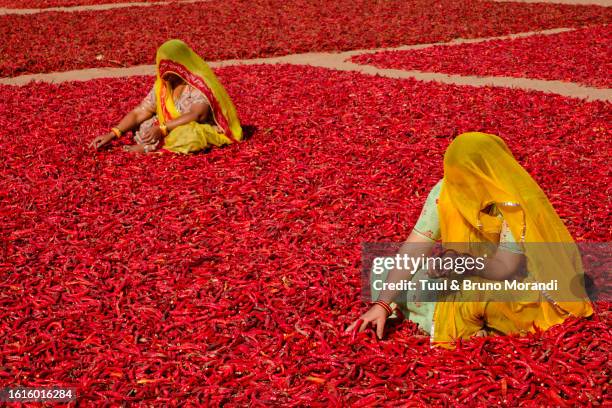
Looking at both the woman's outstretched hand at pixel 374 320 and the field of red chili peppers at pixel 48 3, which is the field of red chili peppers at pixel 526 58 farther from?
the field of red chili peppers at pixel 48 3

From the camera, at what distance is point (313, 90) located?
1102cm

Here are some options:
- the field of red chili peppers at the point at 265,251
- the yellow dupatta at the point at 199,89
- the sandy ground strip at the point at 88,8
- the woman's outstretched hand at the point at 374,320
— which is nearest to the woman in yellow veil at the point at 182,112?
the yellow dupatta at the point at 199,89

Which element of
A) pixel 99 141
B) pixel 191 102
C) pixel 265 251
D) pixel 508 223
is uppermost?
pixel 508 223

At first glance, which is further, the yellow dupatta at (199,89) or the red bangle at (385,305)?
the yellow dupatta at (199,89)

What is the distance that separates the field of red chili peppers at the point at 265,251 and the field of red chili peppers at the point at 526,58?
81.6 inches

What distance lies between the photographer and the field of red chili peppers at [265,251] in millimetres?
4105

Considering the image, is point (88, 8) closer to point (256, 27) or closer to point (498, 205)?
point (256, 27)

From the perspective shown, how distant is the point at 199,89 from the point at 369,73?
17.1 feet

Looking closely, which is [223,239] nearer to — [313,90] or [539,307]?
[539,307]

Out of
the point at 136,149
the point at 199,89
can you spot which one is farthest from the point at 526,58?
the point at 136,149

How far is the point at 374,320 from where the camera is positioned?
4379 millimetres

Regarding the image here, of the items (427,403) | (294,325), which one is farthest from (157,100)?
(427,403)

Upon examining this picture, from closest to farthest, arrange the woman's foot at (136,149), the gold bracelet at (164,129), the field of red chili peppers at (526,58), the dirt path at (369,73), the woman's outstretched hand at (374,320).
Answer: the woman's outstretched hand at (374,320) < the gold bracelet at (164,129) < the woman's foot at (136,149) < the dirt path at (369,73) < the field of red chili peppers at (526,58)

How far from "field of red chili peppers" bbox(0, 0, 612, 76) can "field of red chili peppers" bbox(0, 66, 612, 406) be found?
496 centimetres
